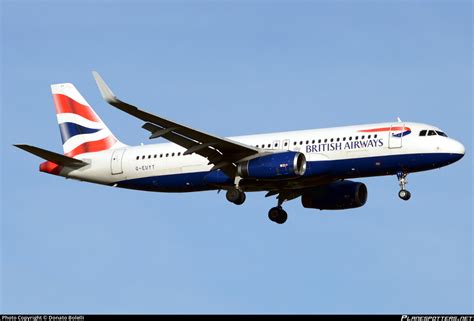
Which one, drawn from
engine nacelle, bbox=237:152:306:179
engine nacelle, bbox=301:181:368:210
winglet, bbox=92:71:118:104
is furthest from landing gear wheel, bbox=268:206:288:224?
winglet, bbox=92:71:118:104

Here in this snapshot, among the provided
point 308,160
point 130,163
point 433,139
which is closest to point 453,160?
point 433,139

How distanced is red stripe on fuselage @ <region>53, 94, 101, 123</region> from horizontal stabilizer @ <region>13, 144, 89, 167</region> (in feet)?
12.4

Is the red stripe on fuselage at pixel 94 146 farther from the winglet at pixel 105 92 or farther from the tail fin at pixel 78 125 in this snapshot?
the winglet at pixel 105 92

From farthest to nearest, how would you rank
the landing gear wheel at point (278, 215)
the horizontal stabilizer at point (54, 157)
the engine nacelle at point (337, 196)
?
1. the landing gear wheel at point (278, 215)
2. the engine nacelle at point (337, 196)
3. the horizontal stabilizer at point (54, 157)

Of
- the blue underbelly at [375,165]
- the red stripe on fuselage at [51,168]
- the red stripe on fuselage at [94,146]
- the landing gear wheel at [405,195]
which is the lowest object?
the landing gear wheel at [405,195]

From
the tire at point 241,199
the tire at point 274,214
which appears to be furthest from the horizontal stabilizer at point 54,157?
the tire at point 274,214

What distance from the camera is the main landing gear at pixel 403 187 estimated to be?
54844mm

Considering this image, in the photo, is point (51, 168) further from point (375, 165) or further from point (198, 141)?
point (375, 165)

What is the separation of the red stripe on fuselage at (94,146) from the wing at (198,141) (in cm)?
837

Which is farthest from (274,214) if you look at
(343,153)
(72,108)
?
(72,108)

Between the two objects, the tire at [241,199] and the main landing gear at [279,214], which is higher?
the main landing gear at [279,214]

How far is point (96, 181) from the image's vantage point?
62031 millimetres

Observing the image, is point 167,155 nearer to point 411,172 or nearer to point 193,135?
point 193,135

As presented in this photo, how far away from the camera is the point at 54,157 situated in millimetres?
60719
